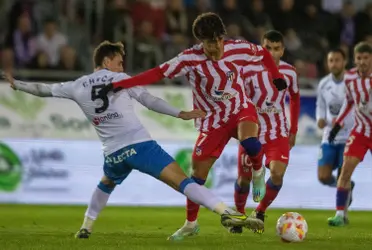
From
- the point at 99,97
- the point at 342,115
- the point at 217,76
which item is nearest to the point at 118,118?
the point at 99,97

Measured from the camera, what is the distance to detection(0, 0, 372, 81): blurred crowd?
18.7m

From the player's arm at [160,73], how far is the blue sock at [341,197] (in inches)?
145

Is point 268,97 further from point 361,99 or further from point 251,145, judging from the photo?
point 361,99

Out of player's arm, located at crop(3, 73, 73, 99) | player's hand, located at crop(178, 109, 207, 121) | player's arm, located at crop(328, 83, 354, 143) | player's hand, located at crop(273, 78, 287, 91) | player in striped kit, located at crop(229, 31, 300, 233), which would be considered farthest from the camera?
player's arm, located at crop(328, 83, 354, 143)

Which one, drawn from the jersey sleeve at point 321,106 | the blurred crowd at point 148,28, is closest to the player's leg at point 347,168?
the jersey sleeve at point 321,106

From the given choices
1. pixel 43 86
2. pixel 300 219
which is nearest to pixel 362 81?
pixel 300 219

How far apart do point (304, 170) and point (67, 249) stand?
9199 mm

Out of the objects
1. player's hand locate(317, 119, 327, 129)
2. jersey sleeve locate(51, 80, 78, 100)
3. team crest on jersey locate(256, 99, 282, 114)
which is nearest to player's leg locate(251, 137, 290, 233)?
team crest on jersey locate(256, 99, 282, 114)

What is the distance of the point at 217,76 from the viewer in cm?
1054

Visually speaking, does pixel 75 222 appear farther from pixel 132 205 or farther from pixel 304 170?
pixel 304 170

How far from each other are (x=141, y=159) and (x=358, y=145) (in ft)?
13.1

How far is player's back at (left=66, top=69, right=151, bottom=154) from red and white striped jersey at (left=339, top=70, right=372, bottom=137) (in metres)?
3.89

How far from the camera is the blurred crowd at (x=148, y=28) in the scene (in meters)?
18.7

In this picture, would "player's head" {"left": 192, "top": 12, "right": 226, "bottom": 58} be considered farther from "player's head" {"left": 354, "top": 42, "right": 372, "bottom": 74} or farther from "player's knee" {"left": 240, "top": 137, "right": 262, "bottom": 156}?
"player's head" {"left": 354, "top": 42, "right": 372, "bottom": 74}
